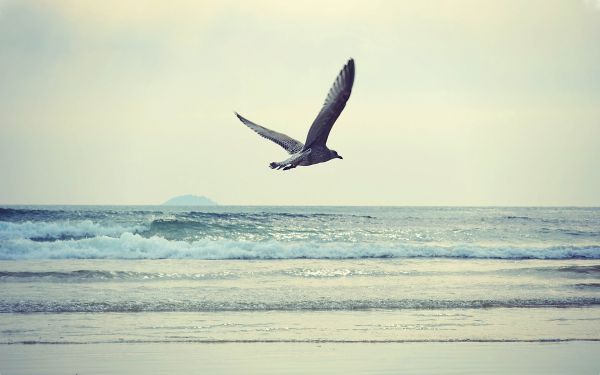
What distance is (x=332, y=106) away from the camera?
8.19m

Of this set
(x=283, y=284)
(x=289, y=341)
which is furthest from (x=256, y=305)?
(x=289, y=341)

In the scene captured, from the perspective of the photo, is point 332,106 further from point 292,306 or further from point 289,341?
point 292,306

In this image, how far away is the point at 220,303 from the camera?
1301 cm

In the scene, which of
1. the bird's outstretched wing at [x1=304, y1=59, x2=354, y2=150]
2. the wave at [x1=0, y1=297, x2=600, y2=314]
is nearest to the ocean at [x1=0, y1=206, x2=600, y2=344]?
the wave at [x1=0, y1=297, x2=600, y2=314]

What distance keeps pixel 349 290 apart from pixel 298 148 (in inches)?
239

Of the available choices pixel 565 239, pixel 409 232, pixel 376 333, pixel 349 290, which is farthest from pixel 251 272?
pixel 565 239

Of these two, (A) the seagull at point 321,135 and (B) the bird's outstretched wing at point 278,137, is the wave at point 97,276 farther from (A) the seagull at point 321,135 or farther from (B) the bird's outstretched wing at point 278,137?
(A) the seagull at point 321,135

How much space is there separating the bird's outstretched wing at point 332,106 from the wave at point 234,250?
A: 13675mm

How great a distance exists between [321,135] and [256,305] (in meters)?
4.97

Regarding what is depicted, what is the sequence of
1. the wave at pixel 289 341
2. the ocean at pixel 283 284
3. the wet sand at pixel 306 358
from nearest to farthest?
the wet sand at pixel 306 358
the wave at pixel 289 341
the ocean at pixel 283 284

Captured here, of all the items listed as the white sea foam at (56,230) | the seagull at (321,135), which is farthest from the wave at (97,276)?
the white sea foam at (56,230)

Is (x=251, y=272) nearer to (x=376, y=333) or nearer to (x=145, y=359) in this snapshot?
(x=376, y=333)

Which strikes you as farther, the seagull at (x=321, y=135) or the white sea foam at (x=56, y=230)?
the white sea foam at (x=56, y=230)

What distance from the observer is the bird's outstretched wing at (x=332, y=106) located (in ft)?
26.1
